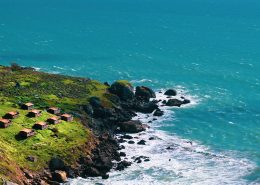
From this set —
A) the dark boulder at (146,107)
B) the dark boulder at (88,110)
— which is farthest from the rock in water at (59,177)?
the dark boulder at (146,107)

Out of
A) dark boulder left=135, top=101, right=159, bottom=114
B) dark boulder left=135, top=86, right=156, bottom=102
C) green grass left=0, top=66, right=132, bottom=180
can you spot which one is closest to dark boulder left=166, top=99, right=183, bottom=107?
dark boulder left=135, top=101, right=159, bottom=114

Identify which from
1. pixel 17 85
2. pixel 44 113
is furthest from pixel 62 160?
pixel 17 85

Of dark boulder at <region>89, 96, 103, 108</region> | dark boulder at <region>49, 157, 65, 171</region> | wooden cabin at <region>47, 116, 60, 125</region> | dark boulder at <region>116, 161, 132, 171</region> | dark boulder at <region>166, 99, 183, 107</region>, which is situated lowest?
dark boulder at <region>166, 99, 183, 107</region>

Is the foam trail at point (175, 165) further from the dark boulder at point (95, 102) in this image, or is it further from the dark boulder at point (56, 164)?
the dark boulder at point (95, 102)

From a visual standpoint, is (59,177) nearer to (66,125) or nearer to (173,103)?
(66,125)

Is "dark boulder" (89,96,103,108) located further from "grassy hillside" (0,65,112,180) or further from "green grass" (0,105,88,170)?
"green grass" (0,105,88,170)

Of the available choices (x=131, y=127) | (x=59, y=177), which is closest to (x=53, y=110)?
(x=131, y=127)

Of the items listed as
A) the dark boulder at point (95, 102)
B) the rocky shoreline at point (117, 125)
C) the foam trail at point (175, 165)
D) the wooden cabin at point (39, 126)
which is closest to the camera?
the foam trail at point (175, 165)

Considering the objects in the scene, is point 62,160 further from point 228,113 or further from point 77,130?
point 228,113
